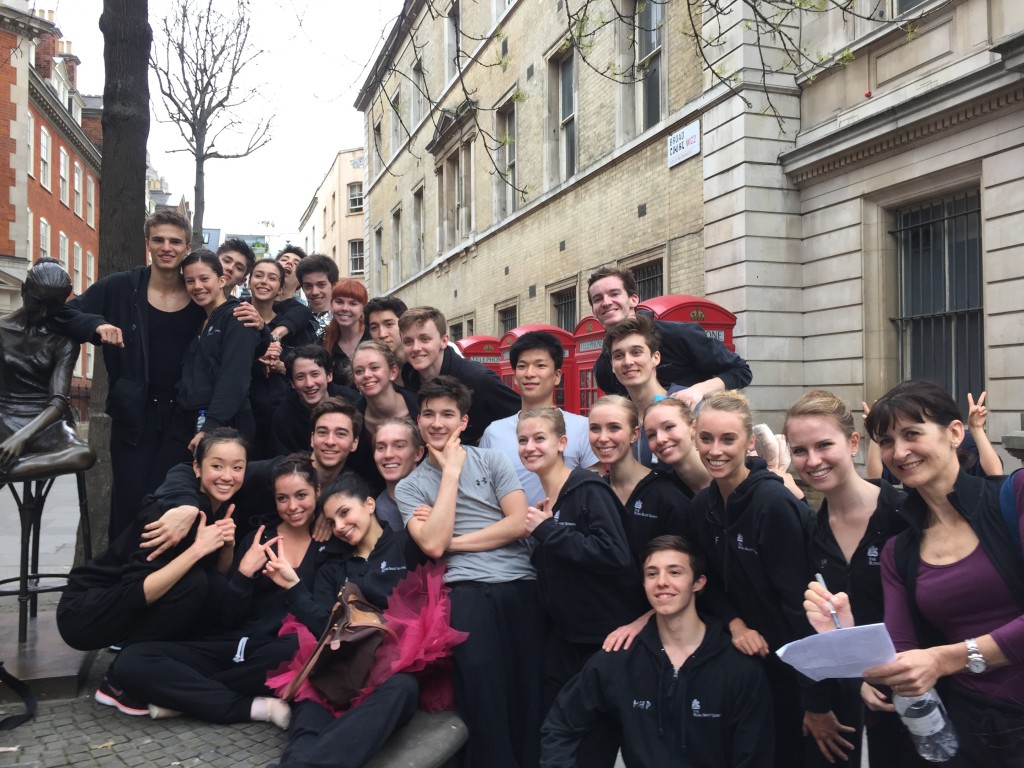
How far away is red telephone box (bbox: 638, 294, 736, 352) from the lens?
9258 millimetres

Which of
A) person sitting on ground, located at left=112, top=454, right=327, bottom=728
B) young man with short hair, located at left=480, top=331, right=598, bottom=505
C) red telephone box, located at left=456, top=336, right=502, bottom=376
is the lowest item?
person sitting on ground, located at left=112, top=454, right=327, bottom=728

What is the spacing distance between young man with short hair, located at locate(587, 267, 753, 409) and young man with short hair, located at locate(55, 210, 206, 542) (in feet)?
7.61

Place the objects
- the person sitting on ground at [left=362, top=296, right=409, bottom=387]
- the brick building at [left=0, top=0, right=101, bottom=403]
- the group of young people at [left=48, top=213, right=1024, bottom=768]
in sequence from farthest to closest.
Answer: the brick building at [left=0, top=0, right=101, bottom=403]
the person sitting on ground at [left=362, top=296, right=409, bottom=387]
the group of young people at [left=48, top=213, right=1024, bottom=768]

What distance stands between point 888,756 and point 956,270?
24.5 feet

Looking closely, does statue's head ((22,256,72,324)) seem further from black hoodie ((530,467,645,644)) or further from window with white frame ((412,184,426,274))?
window with white frame ((412,184,426,274))

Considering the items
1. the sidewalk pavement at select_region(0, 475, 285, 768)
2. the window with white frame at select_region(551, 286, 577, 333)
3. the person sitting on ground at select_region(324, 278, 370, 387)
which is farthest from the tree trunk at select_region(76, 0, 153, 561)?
the window with white frame at select_region(551, 286, 577, 333)

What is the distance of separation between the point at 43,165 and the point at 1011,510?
3546 cm

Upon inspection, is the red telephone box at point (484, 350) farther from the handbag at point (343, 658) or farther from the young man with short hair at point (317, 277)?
the handbag at point (343, 658)

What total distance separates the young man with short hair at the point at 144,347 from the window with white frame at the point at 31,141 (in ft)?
93.0

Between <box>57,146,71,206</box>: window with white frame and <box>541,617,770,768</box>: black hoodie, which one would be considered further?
<box>57,146,71,206</box>: window with white frame

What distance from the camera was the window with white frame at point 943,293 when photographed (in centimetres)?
872

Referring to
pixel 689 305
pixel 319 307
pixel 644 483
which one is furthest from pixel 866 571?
pixel 689 305

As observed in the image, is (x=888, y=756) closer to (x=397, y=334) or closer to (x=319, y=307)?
(x=397, y=334)

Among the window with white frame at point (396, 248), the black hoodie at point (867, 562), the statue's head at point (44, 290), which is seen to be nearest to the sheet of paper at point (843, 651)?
the black hoodie at point (867, 562)
